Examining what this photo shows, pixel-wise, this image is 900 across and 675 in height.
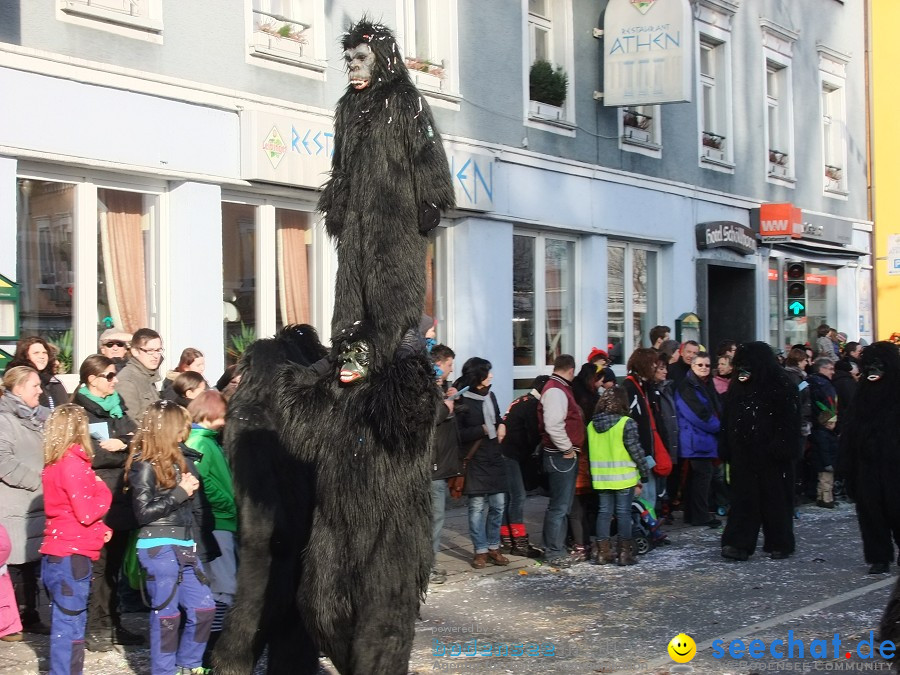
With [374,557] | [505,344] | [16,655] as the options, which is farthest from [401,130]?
[505,344]

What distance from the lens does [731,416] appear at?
11.1m

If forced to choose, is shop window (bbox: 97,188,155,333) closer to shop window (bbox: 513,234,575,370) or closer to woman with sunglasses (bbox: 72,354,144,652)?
woman with sunglasses (bbox: 72,354,144,652)

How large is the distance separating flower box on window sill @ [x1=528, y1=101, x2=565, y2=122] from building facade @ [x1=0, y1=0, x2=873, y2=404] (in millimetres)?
44

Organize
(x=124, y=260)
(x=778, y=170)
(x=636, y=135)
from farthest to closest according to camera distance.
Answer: (x=778, y=170)
(x=636, y=135)
(x=124, y=260)

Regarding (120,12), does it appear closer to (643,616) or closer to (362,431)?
(643,616)

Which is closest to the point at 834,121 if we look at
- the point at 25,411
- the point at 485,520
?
the point at 485,520

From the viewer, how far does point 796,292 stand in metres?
19.8

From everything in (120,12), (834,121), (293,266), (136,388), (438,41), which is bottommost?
(136,388)

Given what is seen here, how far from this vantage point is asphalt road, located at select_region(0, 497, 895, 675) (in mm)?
7219

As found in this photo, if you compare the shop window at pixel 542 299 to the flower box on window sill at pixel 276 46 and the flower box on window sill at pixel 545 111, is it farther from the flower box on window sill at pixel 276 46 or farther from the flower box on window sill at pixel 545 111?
the flower box on window sill at pixel 276 46

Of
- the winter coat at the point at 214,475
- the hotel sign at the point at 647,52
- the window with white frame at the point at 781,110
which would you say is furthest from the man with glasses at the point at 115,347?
the window with white frame at the point at 781,110

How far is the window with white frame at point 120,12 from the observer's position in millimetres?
10516

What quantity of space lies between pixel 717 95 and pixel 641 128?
3.21 m

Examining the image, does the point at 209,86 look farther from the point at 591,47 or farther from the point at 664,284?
the point at 664,284
